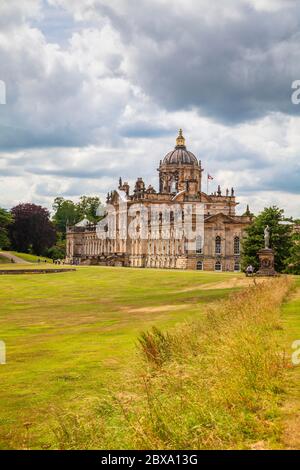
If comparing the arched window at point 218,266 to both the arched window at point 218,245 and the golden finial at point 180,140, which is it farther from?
the golden finial at point 180,140

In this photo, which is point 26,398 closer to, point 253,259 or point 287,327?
point 287,327

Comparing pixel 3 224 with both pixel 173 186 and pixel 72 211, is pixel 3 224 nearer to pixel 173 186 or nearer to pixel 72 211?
pixel 173 186

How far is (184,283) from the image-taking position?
4325cm

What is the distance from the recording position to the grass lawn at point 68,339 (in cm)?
1069

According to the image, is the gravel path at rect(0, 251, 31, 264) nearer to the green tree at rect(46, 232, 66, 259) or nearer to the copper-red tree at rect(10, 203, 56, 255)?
the copper-red tree at rect(10, 203, 56, 255)

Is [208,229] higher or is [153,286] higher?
[208,229]

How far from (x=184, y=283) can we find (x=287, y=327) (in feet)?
85.8

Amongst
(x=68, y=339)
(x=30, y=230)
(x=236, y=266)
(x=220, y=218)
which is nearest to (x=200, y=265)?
(x=236, y=266)

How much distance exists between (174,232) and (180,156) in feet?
97.9

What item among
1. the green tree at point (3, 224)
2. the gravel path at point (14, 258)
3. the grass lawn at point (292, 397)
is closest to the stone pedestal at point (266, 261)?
the grass lawn at point (292, 397)

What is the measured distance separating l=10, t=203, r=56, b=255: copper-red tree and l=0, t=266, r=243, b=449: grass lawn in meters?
81.4

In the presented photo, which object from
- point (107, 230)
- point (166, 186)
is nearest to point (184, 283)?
point (166, 186)

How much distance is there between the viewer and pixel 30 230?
122 metres

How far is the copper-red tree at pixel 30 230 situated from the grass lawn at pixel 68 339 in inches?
3206
